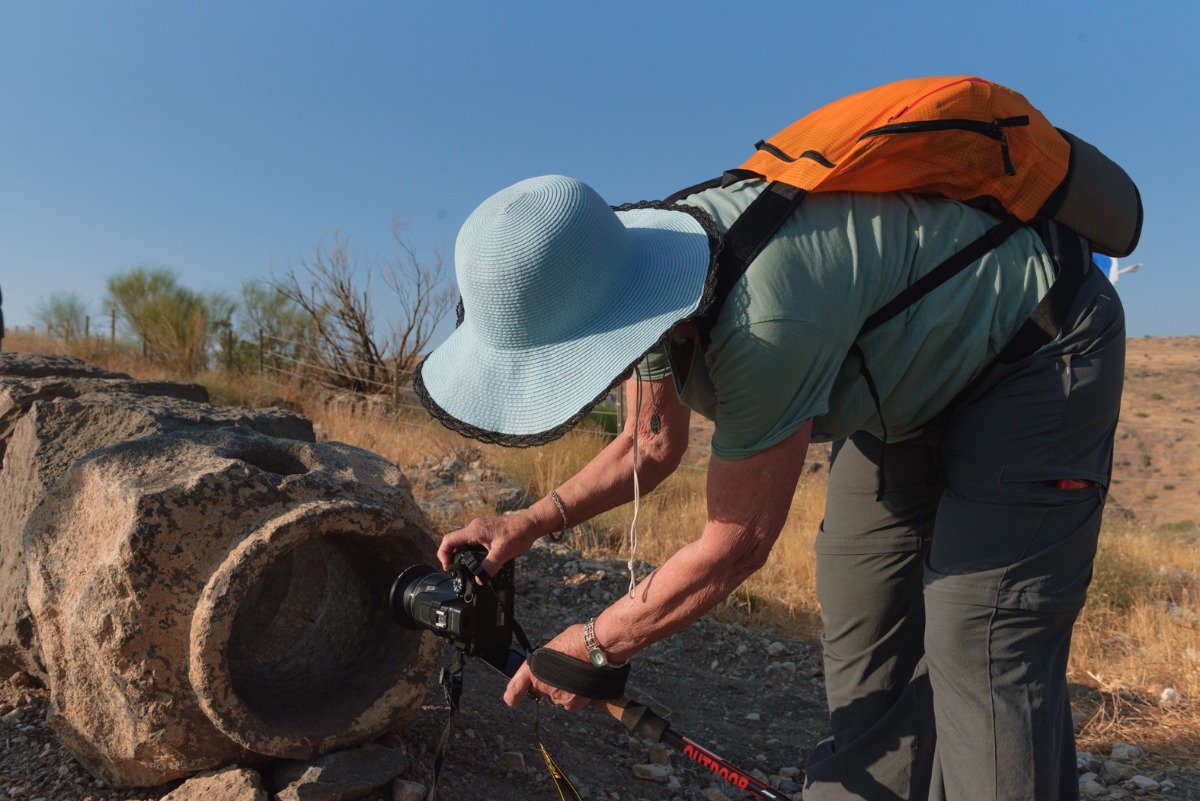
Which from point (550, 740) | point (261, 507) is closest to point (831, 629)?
point (550, 740)

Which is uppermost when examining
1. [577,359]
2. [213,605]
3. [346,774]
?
[577,359]

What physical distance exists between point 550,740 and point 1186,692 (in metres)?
2.59

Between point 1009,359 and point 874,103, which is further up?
point 874,103

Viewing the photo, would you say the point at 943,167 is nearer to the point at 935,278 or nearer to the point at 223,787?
the point at 935,278

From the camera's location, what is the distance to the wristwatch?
180cm

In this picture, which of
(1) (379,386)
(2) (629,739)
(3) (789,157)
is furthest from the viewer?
(1) (379,386)

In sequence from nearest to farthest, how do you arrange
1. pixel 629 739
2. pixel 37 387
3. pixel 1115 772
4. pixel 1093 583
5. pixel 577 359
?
pixel 577 359 < pixel 1115 772 < pixel 629 739 < pixel 37 387 < pixel 1093 583

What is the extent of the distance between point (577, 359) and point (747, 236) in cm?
37

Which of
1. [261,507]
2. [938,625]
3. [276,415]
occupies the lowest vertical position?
[938,625]

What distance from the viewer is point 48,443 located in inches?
112

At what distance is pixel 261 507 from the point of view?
2285mm

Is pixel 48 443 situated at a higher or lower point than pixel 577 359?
lower

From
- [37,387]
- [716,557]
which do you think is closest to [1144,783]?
[716,557]

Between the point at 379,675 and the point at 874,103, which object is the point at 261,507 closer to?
the point at 379,675
